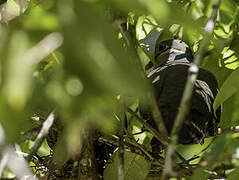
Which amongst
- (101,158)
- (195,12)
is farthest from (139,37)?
(101,158)

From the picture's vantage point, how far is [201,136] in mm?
718

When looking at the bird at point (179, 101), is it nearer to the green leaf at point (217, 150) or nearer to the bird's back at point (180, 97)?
the bird's back at point (180, 97)

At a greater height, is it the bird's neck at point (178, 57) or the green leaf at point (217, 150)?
the bird's neck at point (178, 57)

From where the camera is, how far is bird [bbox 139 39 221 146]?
70 centimetres

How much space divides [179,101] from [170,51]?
0.70ft

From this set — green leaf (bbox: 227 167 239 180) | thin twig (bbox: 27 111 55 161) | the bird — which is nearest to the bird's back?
the bird

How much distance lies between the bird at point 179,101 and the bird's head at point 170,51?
0.05m

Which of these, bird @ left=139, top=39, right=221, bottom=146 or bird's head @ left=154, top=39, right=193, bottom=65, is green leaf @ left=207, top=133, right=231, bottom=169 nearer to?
bird @ left=139, top=39, right=221, bottom=146

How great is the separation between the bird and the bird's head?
0.05 metres

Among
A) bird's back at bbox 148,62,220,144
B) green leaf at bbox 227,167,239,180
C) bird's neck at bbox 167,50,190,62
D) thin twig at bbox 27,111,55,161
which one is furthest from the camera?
bird's neck at bbox 167,50,190,62

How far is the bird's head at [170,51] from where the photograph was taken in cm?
88

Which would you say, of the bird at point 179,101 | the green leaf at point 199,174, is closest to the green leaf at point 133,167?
the bird at point 179,101

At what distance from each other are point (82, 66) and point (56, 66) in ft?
0.23

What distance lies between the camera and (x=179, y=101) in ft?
2.31
